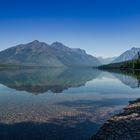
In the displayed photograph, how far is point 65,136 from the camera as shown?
28.1 m

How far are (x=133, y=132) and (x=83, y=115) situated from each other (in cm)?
1429

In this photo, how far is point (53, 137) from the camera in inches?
1085

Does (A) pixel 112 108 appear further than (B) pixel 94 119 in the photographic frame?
Yes

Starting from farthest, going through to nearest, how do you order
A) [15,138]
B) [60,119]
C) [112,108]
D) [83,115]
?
1. [112,108]
2. [83,115]
3. [60,119]
4. [15,138]

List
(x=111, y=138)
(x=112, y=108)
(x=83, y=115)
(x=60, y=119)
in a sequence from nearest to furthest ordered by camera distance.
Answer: (x=111, y=138)
(x=60, y=119)
(x=83, y=115)
(x=112, y=108)

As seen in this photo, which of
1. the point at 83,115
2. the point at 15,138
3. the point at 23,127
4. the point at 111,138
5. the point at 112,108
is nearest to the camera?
the point at 111,138

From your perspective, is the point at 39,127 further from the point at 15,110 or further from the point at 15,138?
the point at 15,110

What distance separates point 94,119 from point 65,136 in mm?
9631

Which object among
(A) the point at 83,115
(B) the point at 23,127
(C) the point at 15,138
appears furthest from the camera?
(A) the point at 83,115

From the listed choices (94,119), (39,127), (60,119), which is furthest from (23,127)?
(94,119)

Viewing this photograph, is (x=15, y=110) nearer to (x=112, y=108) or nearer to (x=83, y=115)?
(x=83, y=115)

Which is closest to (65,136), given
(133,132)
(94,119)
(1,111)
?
(133,132)

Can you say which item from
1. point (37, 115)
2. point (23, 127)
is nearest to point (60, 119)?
point (37, 115)

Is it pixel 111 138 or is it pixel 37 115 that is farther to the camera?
pixel 37 115
